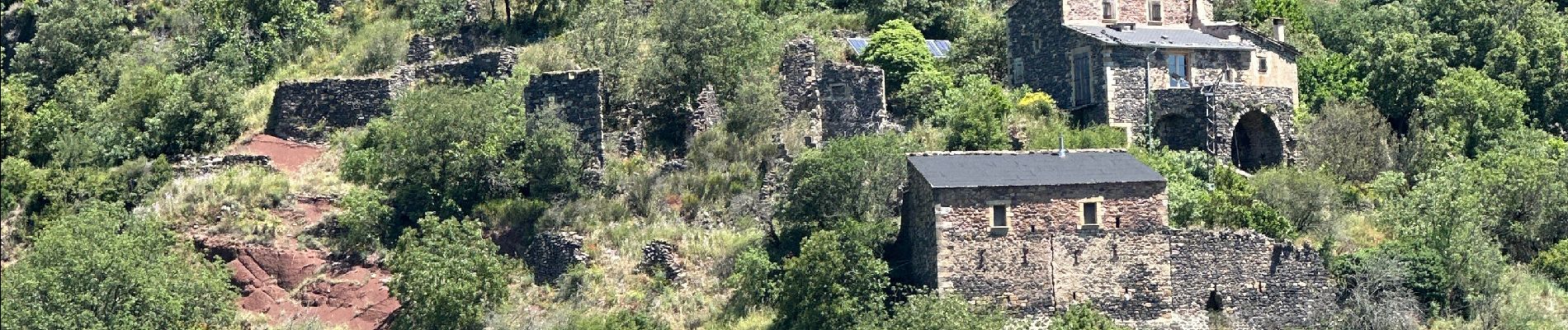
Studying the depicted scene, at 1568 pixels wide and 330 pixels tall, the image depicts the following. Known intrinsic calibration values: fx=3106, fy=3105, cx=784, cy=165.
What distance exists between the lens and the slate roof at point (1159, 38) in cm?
6938

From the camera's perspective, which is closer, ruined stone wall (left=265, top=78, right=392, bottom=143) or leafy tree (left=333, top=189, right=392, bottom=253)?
leafy tree (left=333, top=189, right=392, bottom=253)

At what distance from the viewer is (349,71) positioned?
249 ft

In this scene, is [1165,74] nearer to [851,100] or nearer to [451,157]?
[851,100]

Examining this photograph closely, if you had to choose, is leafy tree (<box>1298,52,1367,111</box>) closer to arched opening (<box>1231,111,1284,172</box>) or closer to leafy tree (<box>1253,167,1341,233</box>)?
arched opening (<box>1231,111,1284,172</box>)

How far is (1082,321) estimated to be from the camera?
187 ft

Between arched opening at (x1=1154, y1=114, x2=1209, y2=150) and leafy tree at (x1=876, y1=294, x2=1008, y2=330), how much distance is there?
13829 mm

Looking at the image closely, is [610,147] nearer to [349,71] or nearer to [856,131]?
[856,131]

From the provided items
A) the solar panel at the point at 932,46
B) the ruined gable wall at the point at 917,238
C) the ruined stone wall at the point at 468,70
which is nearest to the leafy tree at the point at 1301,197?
the ruined gable wall at the point at 917,238

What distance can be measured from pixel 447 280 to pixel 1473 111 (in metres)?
24.4

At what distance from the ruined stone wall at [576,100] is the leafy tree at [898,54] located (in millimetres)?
7594

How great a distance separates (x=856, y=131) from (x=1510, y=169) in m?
13.9

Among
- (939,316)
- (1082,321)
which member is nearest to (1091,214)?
(1082,321)

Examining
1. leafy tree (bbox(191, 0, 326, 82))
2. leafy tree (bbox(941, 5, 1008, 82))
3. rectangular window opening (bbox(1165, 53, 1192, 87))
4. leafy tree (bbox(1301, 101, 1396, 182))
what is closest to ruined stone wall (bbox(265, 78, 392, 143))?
leafy tree (bbox(191, 0, 326, 82))

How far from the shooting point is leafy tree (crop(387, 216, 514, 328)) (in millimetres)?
59875
